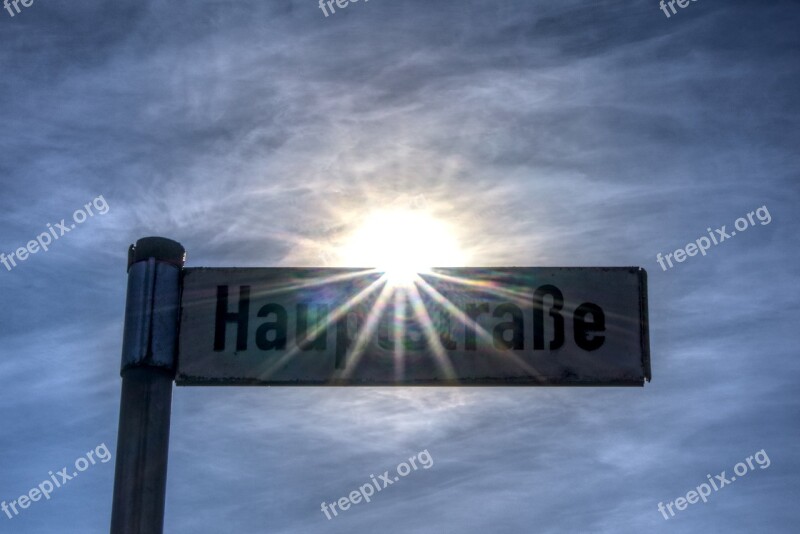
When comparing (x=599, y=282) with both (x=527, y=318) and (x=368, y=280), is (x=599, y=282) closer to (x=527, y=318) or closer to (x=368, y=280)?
(x=527, y=318)

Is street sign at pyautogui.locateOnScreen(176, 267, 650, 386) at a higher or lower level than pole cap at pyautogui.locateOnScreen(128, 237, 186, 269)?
lower

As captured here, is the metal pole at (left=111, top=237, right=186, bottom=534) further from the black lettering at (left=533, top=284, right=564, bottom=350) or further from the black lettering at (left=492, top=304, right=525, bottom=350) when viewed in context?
the black lettering at (left=533, top=284, right=564, bottom=350)

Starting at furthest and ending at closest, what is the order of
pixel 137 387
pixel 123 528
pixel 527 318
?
pixel 527 318 → pixel 137 387 → pixel 123 528

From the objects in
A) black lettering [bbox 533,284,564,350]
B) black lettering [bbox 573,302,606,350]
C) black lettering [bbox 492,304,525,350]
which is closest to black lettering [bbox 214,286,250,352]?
black lettering [bbox 492,304,525,350]

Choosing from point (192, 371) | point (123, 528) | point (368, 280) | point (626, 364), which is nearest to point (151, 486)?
point (123, 528)

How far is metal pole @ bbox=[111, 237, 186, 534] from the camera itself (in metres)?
4.04

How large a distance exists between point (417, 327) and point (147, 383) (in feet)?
4.00

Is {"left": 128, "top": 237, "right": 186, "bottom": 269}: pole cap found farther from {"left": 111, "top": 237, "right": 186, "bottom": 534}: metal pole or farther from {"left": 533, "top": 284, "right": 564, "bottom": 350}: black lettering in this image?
{"left": 533, "top": 284, "right": 564, "bottom": 350}: black lettering

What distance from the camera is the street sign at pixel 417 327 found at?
445cm

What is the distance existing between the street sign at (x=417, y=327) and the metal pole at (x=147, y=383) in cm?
9

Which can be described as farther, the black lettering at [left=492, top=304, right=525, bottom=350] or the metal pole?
the black lettering at [left=492, top=304, right=525, bottom=350]

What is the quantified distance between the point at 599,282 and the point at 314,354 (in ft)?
4.43

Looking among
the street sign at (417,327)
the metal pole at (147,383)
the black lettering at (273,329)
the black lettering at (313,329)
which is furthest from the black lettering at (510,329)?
the metal pole at (147,383)

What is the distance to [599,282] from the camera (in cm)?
455
